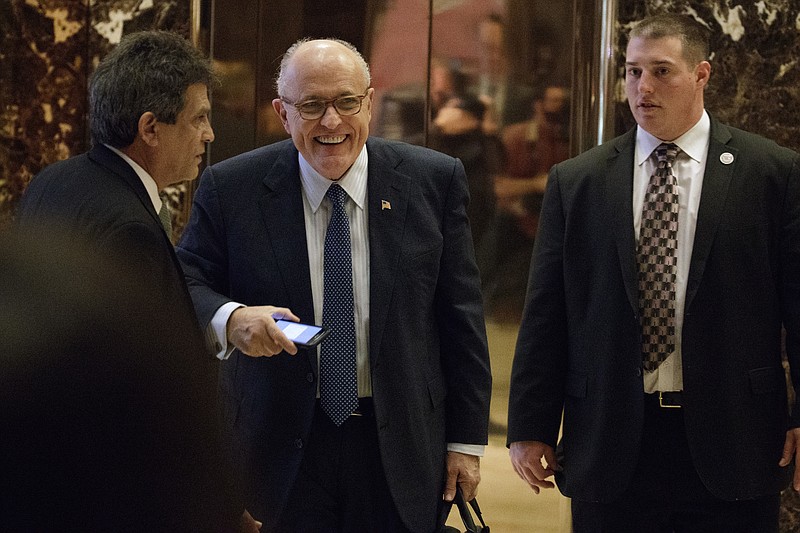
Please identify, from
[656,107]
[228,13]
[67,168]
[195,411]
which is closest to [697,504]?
[656,107]

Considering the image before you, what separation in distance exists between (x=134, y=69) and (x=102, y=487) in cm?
227

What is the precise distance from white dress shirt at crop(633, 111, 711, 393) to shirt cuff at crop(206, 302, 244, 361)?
1305 millimetres

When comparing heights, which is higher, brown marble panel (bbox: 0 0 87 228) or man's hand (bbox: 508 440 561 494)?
brown marble panel (bbox: 0 0 87 228)

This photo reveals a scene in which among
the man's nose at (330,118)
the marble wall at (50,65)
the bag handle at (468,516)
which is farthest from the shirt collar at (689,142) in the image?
the marble wall at (50,65)

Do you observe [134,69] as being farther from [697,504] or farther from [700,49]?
[697,504]

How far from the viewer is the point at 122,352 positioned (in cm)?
90

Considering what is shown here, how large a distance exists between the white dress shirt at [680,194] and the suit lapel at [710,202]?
27mm

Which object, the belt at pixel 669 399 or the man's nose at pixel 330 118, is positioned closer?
the man's nose at pixel 330 118

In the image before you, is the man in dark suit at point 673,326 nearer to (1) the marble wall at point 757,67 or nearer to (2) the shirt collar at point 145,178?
(1) the marble wall at point 757,67

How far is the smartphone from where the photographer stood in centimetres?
271

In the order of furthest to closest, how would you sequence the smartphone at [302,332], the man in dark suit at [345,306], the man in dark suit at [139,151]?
the man in dark suit at [345,306] → the smartphone at [302,332] → the man in dark suit at [139,151]

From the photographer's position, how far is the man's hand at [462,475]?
10.7ft

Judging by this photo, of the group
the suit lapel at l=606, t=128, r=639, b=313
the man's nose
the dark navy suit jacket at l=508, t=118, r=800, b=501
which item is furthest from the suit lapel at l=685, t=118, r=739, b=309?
the man's nose

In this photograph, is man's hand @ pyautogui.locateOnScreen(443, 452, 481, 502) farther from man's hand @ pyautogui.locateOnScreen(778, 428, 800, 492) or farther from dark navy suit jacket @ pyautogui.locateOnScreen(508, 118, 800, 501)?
man's hand @ pyautogui.locateOnScreen(778, 428, 800, 492)
